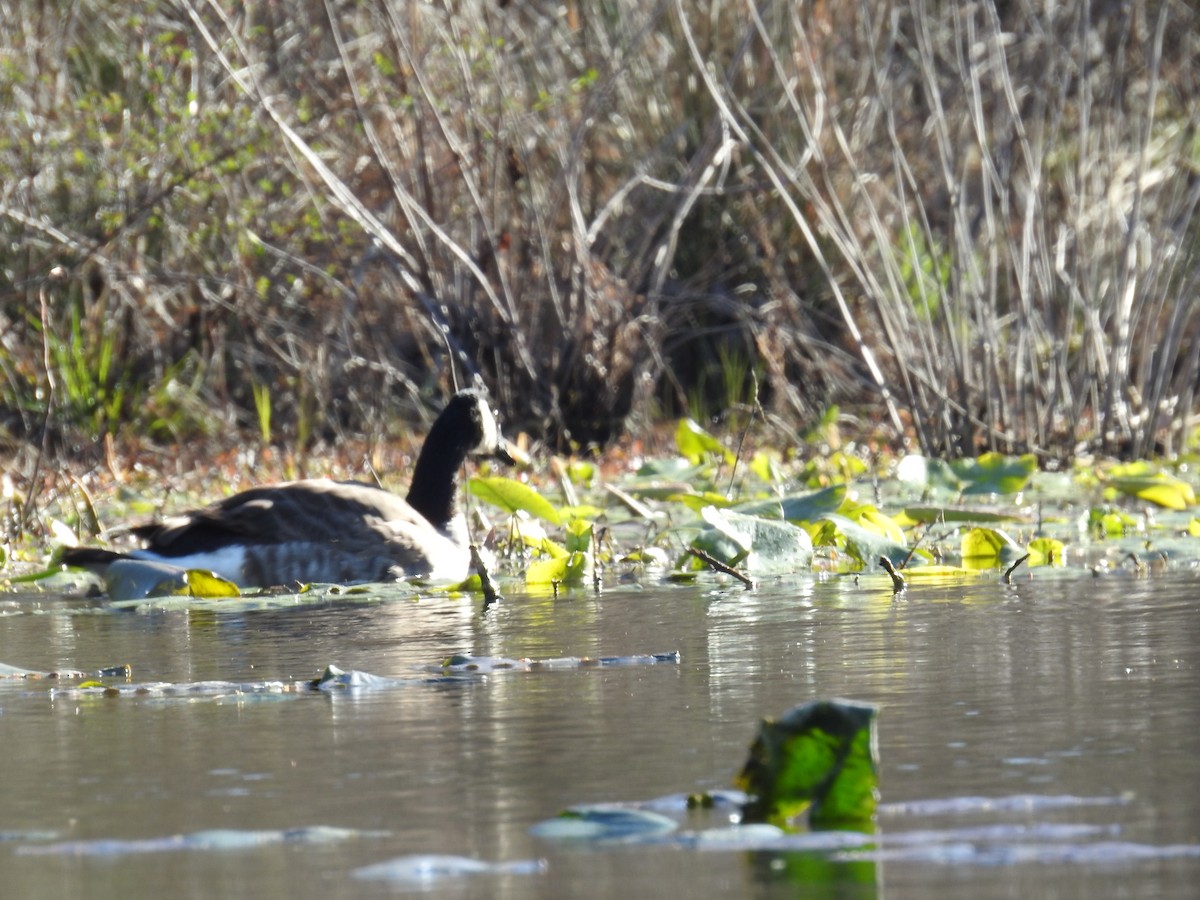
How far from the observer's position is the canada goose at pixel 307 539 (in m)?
7.55

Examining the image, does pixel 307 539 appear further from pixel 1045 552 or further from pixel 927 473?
pixel 1045 552

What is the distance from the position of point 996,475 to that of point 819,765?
5234 millimetres

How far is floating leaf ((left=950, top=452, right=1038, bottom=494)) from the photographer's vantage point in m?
8.20

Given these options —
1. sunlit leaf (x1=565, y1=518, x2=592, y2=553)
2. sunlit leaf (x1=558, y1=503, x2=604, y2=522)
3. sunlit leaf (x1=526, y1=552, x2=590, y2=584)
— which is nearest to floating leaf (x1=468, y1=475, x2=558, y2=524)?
sunlit leaf (x1=558, y1=503, x2=604, y2=522)

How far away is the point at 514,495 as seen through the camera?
7887mm

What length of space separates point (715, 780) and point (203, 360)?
9.94 metres

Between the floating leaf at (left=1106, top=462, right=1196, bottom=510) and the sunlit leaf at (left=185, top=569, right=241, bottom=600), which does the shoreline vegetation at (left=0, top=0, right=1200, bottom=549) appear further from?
the sunlit leaf at (left=185, top=569, right=241, bottom=600)

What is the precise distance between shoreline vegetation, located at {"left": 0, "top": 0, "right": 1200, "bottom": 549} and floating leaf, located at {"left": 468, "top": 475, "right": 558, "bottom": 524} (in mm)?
2833

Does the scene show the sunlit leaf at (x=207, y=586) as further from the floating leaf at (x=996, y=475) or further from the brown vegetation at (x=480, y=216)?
the brown vegetation at (x=480, y=216)

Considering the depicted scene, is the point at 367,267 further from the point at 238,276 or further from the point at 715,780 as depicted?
the point at 715,780

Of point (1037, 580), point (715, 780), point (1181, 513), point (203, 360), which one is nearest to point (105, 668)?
point (715, 780)

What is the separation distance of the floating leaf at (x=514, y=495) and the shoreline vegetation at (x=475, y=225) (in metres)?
2.83

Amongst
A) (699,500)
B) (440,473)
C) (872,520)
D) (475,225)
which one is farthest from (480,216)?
(872,520)

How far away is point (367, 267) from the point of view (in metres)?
12.8
